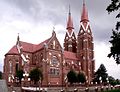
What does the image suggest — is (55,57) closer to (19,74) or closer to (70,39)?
(19,74)

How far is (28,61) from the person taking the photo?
76625 millimetres

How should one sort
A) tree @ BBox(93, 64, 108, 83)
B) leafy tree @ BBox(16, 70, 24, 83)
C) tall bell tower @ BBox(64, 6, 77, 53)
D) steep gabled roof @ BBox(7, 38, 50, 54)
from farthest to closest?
tall bell tower @ BBox(64, 6, 77, 53) < tree @ BBox(93, 64, 108, 83) < steep gabled roof @ BBox(7, 38, 50, 54) < leafy tree @ BBox(16, 70, 24, 83)

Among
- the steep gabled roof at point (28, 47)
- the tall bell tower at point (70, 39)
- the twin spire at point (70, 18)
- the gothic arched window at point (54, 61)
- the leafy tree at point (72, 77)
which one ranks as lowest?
the leafy tree at point (72, 77)

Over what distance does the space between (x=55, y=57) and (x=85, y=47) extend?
15.4 m

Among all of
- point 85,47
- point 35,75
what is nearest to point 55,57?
point 35,75

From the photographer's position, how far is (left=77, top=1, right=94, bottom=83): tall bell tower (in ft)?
291

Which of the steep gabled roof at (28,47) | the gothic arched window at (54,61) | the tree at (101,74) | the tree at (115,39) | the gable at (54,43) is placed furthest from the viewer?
the tree at (101,74)

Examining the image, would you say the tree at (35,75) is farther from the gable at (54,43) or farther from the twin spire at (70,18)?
the twin spire at (70,18)

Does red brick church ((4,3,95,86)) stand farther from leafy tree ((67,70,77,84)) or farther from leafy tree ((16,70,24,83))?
leafy tree ((16,70,24,83))

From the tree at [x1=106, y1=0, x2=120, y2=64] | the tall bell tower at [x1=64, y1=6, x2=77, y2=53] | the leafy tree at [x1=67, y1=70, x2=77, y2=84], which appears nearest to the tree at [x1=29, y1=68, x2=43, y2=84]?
the leafy tree at [x1=67, y1=70, x2=77, y2=84]

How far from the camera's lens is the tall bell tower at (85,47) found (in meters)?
88.6

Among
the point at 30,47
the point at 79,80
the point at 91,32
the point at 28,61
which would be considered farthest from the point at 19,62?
the point at 91,32

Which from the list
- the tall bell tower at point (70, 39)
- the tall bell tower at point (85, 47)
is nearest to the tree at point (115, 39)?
the tall bell tower at point (85, 47)

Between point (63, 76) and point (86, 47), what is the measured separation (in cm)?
1553
